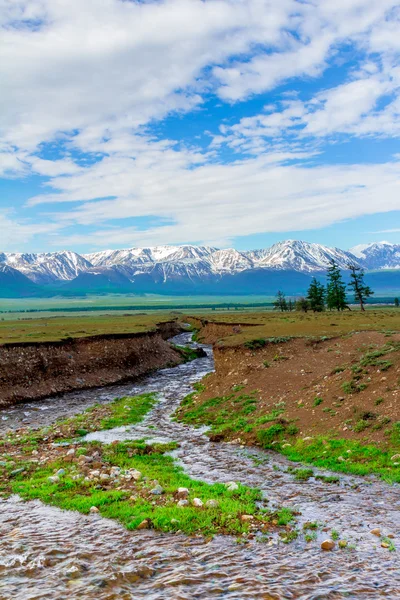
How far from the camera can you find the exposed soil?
23.8m

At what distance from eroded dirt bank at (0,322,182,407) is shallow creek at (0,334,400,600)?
30.0 metres

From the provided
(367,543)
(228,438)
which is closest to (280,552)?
(367,543)

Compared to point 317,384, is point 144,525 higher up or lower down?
lower down

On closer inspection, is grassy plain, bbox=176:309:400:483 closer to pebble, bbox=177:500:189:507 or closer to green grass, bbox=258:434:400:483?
green grass, bbox=258:434:400:483

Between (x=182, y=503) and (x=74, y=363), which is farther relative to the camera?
(x=74, y=363)

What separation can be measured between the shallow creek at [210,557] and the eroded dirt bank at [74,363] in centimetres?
3001

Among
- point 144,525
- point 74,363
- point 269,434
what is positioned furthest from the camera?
point 74,363

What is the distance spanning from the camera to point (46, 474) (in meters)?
19.7

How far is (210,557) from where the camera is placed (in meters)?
11.9

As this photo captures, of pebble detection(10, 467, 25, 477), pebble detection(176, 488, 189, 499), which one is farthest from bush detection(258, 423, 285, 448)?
pebble detection(10, 467, 25, 477)

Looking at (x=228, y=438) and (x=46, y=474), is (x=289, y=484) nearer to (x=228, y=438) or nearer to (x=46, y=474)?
(x=228, y=438)

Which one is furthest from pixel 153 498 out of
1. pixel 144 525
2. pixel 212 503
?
pixel 212 503

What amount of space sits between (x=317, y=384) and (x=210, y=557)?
21.5m

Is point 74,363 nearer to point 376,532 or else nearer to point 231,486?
point 231,486
